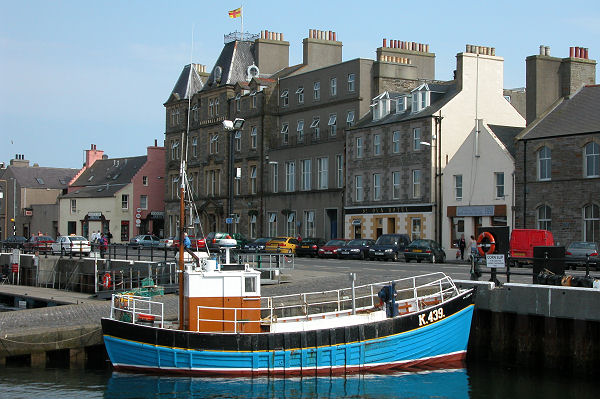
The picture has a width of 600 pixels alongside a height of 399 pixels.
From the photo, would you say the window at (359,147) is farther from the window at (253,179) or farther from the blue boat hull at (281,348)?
the blue boat hull at (281,348)

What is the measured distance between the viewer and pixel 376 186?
61.5 meters

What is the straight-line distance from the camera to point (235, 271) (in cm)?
2317

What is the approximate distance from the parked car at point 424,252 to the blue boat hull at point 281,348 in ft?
84.0

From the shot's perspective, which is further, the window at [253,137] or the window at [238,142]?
the window at [238,142]

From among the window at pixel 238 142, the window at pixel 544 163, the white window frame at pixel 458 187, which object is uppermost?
the window at pixel 238 142

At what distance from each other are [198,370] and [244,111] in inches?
2176

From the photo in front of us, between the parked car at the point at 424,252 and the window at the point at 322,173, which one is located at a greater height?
the window at the point at 322,173

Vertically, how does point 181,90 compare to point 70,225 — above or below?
above

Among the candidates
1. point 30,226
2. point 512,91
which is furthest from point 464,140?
point 30,226

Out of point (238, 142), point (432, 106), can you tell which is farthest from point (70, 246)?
point (238, 142)

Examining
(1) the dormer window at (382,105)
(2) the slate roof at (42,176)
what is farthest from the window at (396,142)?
(2) the slate roof at (42,176)

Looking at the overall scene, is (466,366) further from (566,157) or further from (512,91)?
(512,91)

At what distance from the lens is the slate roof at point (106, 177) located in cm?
9244

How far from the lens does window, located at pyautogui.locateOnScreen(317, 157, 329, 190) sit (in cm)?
6744
